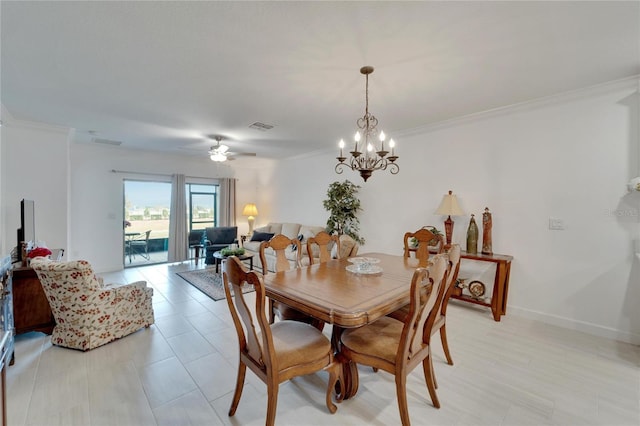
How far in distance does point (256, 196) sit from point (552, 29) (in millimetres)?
7086

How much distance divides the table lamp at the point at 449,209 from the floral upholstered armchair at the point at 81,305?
385cm

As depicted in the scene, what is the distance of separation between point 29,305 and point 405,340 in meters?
3.63

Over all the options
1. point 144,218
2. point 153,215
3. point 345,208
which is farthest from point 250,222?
point 345,208

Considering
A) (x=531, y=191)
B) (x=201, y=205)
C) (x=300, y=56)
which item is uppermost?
(x=300, y=56)

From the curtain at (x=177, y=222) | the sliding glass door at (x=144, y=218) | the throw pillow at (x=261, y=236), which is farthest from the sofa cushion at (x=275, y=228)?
the sliding glass door at (x=144, y=218)

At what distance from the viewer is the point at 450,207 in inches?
142

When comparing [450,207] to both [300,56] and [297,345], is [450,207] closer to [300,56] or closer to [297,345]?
[300,56]

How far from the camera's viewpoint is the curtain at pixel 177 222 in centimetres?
632

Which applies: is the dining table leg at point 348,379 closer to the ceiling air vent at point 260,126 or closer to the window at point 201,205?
the ceiling air vent at point 260,126

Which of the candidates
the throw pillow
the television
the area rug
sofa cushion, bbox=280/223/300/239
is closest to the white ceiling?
the television

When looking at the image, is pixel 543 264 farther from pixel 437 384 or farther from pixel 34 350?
pixel 34 350

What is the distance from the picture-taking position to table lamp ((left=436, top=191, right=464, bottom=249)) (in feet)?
11.7

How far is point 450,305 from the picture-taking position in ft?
12.2

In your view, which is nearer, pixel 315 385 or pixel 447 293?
pixel 315 385
